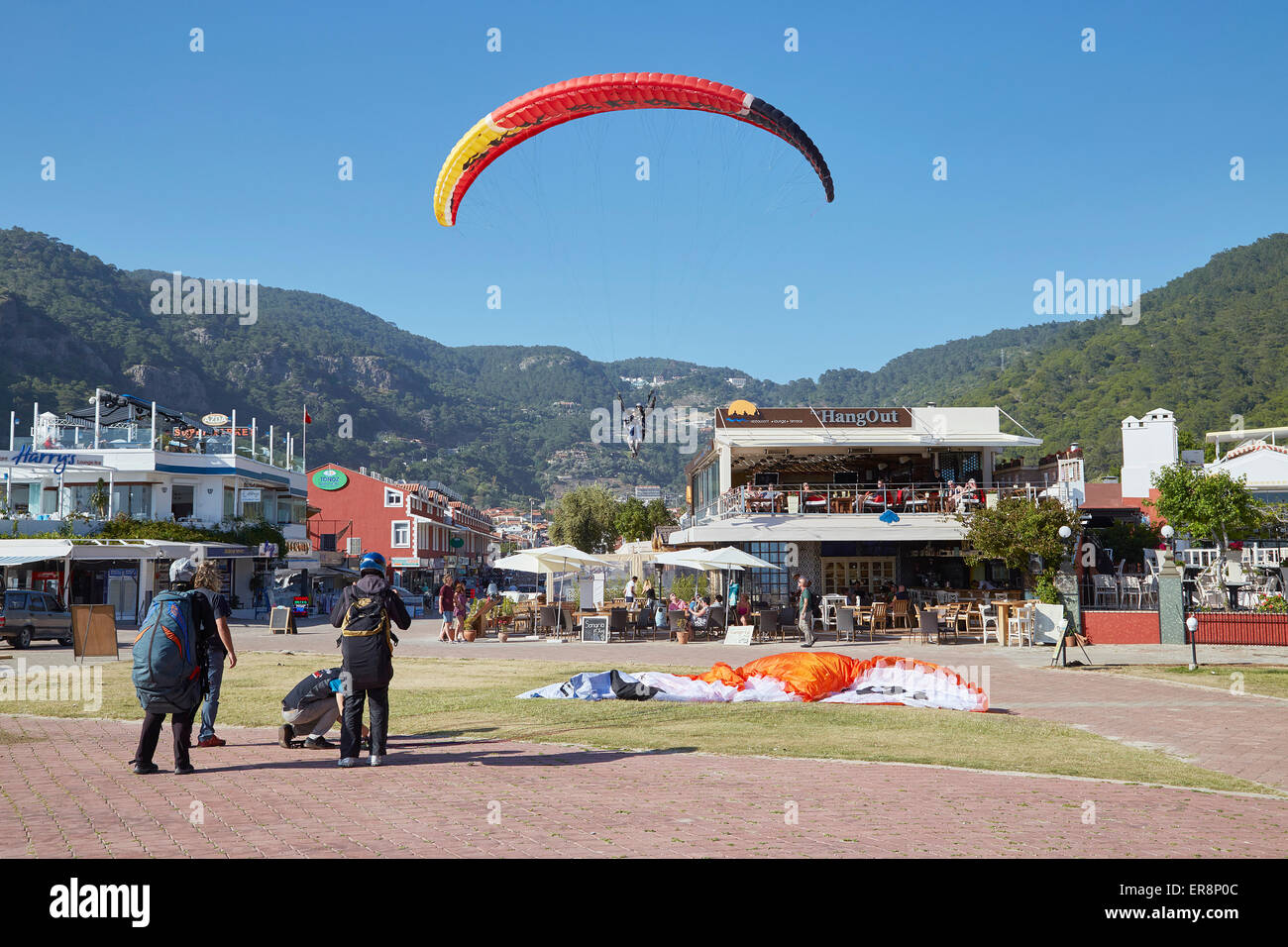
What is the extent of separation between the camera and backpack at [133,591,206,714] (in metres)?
7.13

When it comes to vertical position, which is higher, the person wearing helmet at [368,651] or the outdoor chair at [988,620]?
the person wearing helmet at [368,651]

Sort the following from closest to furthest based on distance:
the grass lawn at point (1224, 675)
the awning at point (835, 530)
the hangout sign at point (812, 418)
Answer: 1. the grass lawn at point (1224, 675)
2. the awning at point (835, 530)
3. the hangout sign at point (812, 418)

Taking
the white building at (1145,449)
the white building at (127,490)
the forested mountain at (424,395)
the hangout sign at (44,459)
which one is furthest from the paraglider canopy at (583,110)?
the forested mountain at (424,395)

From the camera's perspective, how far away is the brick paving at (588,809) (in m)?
5.20

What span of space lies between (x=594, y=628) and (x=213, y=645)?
1552 centimetres

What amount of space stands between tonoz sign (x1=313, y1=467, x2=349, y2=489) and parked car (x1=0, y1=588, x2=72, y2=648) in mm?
38327

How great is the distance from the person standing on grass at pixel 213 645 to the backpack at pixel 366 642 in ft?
3.72

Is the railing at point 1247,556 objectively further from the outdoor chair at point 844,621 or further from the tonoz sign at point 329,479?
the tonoz sign at point 329,479

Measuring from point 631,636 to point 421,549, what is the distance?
41.6 meters

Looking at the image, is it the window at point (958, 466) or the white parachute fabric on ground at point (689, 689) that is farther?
the window at point (958, 466)

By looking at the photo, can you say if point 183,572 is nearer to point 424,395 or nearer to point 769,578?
point 769,578

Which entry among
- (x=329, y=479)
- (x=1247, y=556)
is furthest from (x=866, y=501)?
(x=329, y=479)

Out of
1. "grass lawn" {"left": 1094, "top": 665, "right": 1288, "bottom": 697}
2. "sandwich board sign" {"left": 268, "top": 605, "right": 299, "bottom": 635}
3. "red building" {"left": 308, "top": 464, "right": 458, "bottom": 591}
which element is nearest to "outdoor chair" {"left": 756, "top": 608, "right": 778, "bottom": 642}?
"grass lawn" {"left": 1094, "top": 665, "right": 1288, "bottom": 697}
